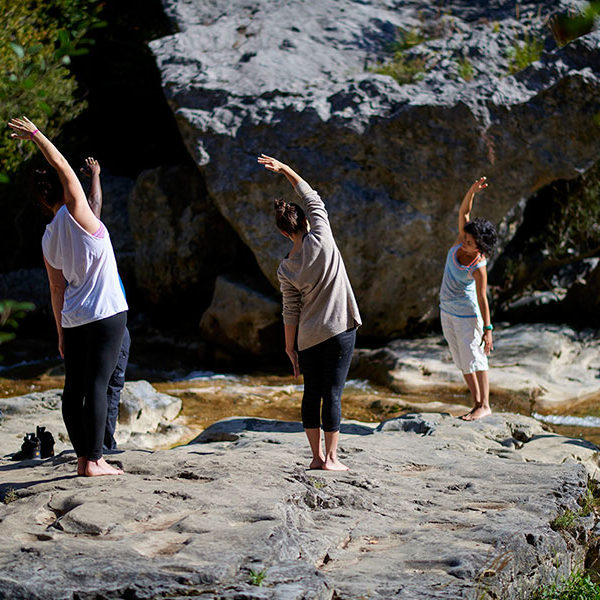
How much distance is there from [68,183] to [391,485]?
2492 mm

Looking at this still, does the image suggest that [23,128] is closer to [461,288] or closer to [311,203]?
[311,203]

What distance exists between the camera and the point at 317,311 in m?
4.27

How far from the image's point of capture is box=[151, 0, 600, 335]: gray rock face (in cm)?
972

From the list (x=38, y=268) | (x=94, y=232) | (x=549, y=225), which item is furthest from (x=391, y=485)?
(x=38, y=268)

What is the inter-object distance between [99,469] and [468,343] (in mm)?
3490

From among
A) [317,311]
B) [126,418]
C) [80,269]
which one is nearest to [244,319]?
[126,418]

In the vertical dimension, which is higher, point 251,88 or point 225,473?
point 251,88

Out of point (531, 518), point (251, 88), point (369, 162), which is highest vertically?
point (251, 88)

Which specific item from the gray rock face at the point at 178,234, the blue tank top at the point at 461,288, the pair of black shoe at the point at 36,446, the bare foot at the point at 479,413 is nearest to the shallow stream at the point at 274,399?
the bare foot at the point at 479,413

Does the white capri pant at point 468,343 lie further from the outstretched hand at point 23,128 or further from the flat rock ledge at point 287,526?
the outstretched hand at point 23,128

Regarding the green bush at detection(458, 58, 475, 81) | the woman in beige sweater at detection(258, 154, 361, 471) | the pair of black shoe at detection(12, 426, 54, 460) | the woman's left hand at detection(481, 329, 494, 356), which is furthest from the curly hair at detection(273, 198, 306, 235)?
the green bush at detection(458, 58, 475, 81)

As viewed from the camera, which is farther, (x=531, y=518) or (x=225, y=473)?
(x=225, y=473)

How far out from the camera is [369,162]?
32.8 feet

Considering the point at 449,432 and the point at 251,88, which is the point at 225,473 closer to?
the point at 449,432
